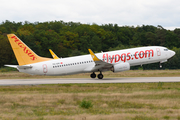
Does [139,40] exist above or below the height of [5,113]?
above

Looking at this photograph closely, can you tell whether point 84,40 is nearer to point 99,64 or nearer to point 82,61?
point 82,61

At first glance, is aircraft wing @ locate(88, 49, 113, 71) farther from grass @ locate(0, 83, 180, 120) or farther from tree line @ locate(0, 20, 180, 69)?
tree line @ locate(0, 20, 180, 69)

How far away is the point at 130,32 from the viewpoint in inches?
5010

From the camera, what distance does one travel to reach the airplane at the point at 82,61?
3834cm

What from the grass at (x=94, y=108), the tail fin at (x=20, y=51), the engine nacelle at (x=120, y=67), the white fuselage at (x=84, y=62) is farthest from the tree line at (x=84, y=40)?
the grass at (x=94, y=108)

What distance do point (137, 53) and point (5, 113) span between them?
28015mm

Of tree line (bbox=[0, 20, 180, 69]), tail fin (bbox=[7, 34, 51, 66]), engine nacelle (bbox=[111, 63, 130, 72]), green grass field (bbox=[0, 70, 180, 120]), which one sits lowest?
green grass field (bbox=[0, 70, 180, 120])

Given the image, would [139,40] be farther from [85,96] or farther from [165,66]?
[85,96]

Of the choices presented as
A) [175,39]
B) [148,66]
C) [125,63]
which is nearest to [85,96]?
[125,63]

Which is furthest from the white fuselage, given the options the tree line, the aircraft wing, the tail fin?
the tree line

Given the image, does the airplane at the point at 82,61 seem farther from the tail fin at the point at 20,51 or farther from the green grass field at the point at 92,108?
the green grass field at the point at 92,108

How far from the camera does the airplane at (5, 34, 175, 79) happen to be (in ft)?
126

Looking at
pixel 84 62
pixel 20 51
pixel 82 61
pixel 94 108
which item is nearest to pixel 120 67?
pixel 84 62

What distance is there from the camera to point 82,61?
1591 inches
